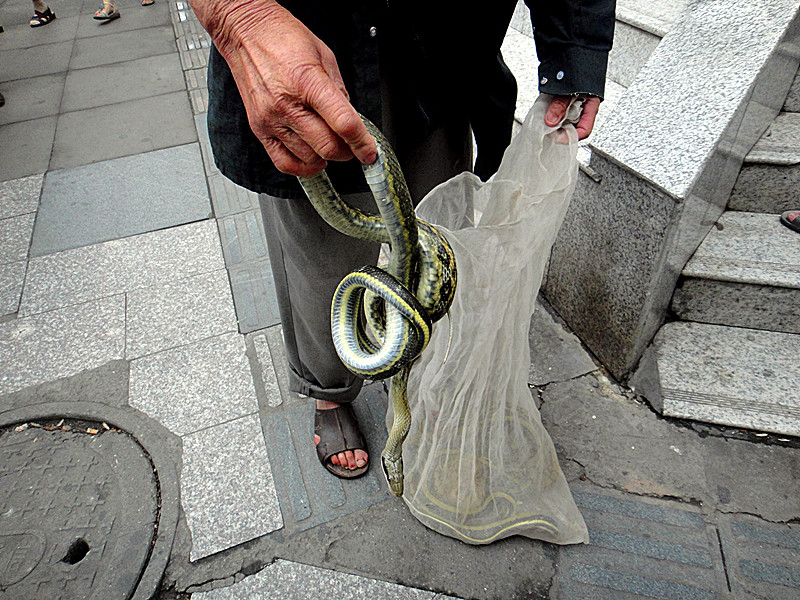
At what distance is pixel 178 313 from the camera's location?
2701mm

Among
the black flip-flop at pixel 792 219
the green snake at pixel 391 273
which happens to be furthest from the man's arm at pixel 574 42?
the black flip-flop at pixel 792 219

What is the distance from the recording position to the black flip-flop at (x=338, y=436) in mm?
1979

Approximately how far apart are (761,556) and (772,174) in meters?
1.64

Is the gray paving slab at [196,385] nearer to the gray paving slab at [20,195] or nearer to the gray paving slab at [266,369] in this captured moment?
the gray paving slab at [266,369]

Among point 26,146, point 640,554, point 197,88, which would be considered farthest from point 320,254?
point 197,88

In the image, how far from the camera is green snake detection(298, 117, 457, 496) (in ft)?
2.89

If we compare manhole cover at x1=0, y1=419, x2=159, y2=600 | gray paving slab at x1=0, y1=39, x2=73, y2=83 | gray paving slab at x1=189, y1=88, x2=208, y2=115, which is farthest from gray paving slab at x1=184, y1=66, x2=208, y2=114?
manhole cover at x1=0, y1=419, x2=159, y2=600

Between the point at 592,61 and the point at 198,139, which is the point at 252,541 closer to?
the point at 592,61

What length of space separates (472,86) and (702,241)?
1.46 meters

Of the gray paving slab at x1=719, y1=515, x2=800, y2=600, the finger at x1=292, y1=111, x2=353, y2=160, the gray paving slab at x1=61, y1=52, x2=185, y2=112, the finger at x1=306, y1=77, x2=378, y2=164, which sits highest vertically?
the finger at x1=306, y1=77, x2=378, y2=164

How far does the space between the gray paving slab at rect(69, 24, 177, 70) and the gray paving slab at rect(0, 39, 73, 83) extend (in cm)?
12

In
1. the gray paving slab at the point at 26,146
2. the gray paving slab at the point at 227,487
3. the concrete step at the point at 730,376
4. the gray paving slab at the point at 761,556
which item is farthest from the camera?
the gray paving slab at the point at 26,146

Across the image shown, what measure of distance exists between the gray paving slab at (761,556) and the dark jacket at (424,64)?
1.55m

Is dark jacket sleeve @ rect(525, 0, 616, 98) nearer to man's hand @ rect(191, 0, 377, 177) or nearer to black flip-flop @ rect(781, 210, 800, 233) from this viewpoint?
man's hand @ rect(191, 0, 377, 177)
